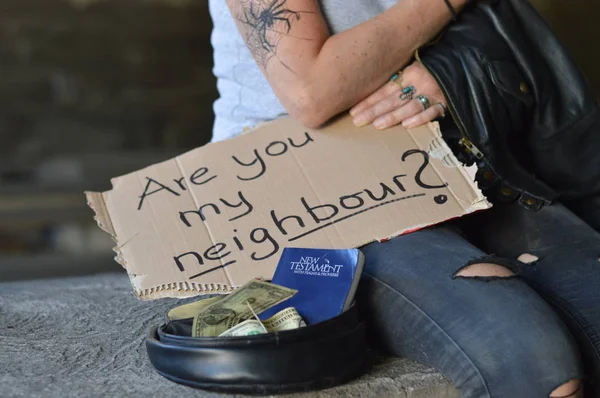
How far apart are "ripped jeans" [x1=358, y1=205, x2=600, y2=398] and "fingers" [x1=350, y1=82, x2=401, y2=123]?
218 millimetres

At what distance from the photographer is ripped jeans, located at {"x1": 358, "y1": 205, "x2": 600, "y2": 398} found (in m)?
1.00

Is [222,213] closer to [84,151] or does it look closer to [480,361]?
[480,361]

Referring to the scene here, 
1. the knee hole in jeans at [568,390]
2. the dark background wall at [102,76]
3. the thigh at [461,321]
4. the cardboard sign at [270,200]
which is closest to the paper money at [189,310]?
the cardboard sign at [270,200]

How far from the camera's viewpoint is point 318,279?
1.08 meters

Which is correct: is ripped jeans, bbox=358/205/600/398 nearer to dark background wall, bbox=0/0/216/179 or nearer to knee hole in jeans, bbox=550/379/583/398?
knee hole in jeans, bbox=550/379/583/398

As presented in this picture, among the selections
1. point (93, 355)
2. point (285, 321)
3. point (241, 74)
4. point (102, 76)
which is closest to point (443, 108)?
point (241, 74)

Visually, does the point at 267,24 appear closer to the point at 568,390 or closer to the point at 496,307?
the point at 496,307

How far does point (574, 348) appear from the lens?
1025 millimetres

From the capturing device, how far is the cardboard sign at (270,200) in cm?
116

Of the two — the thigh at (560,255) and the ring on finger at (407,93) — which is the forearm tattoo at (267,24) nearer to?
the ring on finger at (407,93)

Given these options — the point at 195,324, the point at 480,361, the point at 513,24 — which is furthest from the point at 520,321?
the point at 513,24

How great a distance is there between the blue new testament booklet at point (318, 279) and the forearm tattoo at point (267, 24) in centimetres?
31

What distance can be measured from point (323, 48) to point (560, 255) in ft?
1.52

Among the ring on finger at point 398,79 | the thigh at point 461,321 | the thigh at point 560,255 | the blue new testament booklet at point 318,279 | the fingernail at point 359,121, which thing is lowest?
the thigh at point 560,255
